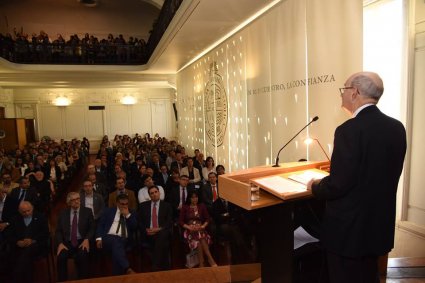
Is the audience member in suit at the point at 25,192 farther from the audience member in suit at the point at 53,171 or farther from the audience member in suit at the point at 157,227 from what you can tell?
the audience member in suit at the point at 53,171

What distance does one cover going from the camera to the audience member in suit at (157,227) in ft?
13.9

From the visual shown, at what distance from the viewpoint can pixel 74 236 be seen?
422 centimetres

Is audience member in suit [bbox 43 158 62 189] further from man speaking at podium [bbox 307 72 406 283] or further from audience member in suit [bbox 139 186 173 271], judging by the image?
man speaking at podium [bbox 307 72 406 283]

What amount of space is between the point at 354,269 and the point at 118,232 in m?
3.28

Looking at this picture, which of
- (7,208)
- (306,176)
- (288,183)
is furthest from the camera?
(7,208)

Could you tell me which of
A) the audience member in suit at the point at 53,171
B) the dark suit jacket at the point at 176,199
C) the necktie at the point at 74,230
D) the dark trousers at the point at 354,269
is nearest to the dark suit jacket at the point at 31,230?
the necktie at the point at 74,230

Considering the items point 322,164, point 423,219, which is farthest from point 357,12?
point 423,219

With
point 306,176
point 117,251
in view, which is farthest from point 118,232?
point 306,176

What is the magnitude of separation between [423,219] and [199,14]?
4546 millimetres

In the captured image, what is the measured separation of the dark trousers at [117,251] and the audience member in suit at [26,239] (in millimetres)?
774

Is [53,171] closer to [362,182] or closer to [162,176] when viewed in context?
[162,176]

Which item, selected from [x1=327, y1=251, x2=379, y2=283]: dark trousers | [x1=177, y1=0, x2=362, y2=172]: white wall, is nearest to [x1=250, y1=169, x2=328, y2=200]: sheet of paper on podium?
[x1=327, y1=251, x2=379, y2=283]: dark trousers

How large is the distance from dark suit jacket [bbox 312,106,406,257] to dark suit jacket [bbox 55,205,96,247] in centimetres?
346

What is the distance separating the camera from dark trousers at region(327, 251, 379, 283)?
65.5 inches
